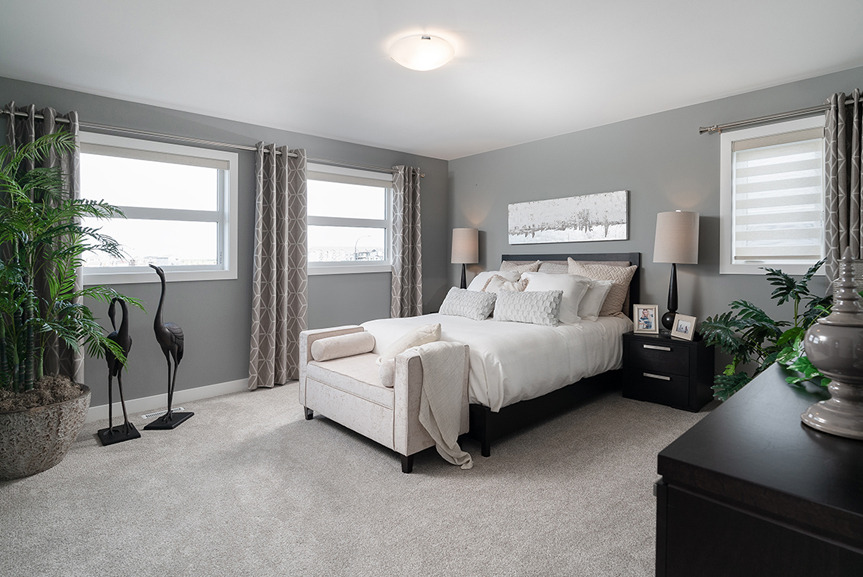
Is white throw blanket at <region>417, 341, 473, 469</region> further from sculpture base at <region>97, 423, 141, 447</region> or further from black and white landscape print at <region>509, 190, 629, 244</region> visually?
black and white landscape print at <region>509, 190, 629, 244</region>

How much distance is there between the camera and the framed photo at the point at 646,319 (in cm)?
383

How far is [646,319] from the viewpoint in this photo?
3.88m

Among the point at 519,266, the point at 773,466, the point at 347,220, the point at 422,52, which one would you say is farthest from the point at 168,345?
the point at 773,466

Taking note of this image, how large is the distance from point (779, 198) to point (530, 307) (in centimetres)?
200

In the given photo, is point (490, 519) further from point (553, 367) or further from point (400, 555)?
point (553, 367)

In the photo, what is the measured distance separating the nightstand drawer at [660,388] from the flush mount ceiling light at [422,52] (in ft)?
9.27

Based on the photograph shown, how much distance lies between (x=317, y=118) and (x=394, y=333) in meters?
2.11

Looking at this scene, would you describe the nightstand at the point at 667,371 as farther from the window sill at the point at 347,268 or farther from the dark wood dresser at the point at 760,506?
the dark wood dresser at the point at 760,506

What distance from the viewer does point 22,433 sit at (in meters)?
2.45

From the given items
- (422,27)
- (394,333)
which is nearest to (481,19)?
(422,27)

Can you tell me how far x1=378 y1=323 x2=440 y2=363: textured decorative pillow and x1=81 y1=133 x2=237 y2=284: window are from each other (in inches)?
82.6

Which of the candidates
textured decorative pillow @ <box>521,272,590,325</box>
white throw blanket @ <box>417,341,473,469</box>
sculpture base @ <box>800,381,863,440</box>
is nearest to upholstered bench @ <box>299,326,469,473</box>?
white throw blanket @ <box>417,341,473,469</box>

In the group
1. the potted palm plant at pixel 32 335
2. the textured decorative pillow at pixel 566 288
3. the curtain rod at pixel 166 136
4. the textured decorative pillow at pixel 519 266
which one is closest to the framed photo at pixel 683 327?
the textured decorative pillow at pixel 566 288

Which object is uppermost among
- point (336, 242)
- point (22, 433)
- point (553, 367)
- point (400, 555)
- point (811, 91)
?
point (811, 91)
